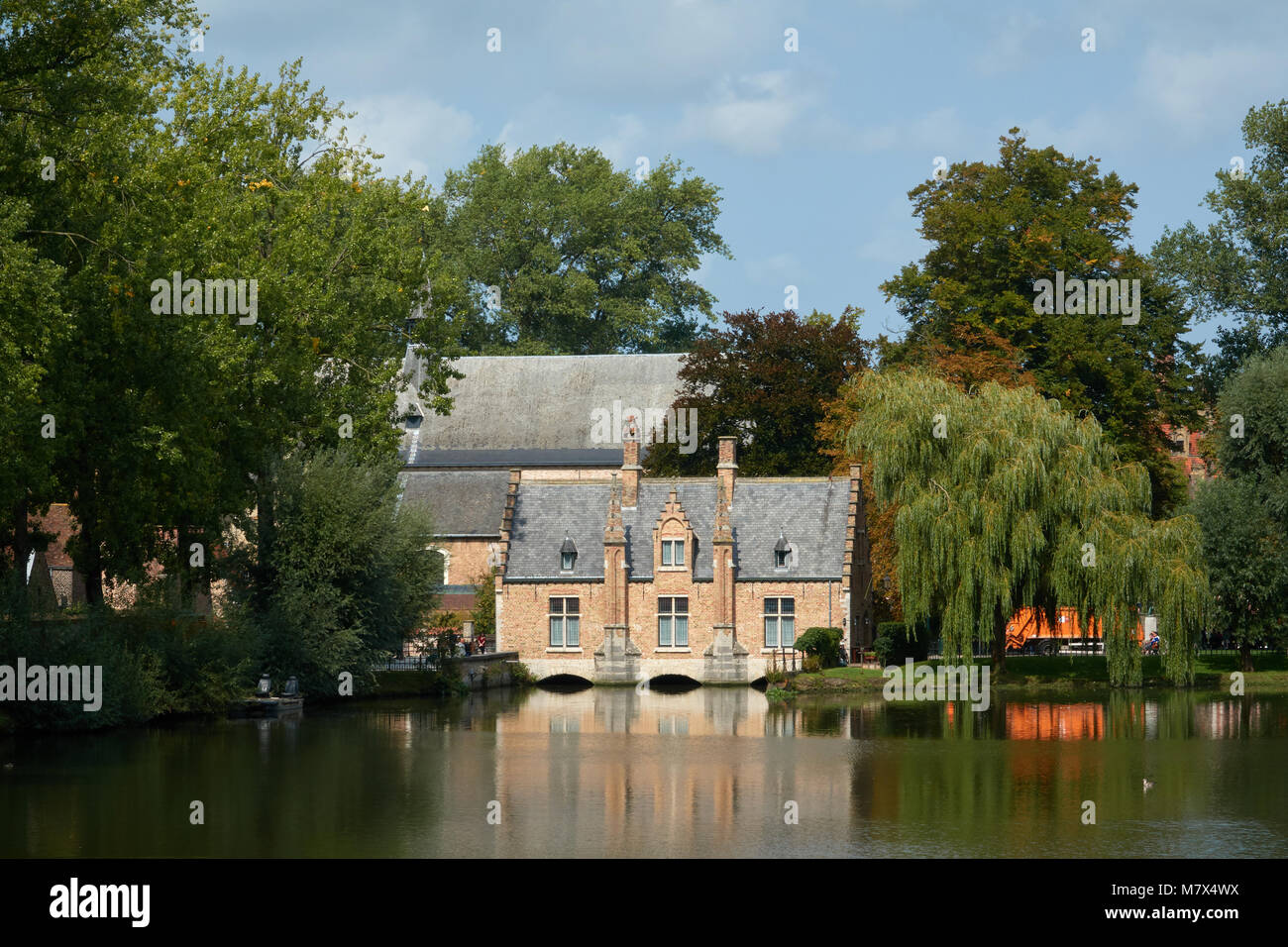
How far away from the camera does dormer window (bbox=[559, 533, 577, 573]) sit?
5234cm

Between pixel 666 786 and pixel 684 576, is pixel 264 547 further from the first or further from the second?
pixel 666 786

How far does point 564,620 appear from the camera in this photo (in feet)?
171

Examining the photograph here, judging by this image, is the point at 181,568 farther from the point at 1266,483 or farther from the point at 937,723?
the point at 1266,483

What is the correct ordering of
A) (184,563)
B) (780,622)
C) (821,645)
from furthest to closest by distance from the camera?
(780,622) → (821,645) → (184,563)

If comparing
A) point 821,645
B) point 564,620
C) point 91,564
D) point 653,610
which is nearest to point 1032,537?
point 821,645

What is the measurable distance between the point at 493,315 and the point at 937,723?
46652mm

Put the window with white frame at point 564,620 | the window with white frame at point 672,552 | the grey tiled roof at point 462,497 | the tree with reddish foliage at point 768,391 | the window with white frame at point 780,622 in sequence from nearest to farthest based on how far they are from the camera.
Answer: the window with white frame at point 780,622 < the window with white frame at point 672,552 < the window with white frame at point 564,620 < the tree with reddish foliage at point 768,391 < the grey tiled roof at point 462,497

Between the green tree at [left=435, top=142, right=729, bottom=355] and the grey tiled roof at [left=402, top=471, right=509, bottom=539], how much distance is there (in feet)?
37.9

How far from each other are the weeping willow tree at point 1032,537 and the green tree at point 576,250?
1380 inches

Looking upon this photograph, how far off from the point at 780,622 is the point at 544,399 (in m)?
22.7

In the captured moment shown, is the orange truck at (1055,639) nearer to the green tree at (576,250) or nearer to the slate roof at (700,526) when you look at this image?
the slate roof at (700,526)

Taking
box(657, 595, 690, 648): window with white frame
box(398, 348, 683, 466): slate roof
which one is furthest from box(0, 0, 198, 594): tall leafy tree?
box(398, 348, 683, 466): slate roof

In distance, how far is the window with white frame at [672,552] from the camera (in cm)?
5175

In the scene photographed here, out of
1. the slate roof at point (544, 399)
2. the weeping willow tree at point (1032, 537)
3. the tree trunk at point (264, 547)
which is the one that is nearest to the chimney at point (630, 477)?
the weeping willow tree at point (1032, 537)
